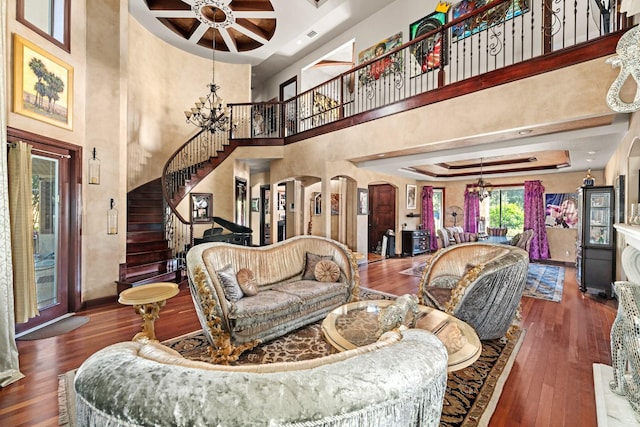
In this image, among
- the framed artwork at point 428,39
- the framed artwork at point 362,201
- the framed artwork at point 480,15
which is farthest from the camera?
the framed artwork at point 362,201

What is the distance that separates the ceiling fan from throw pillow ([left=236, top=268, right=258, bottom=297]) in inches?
334

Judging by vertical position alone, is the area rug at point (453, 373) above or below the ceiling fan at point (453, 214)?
below

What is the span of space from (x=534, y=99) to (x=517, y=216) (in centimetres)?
648

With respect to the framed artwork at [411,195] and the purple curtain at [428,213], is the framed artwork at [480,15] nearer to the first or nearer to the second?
the framed artwork at [411,195]

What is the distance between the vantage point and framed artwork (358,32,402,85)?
20.5 ft

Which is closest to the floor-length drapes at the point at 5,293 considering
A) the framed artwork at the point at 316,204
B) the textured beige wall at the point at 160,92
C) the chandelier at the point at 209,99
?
the chandelier at the point at 209,99

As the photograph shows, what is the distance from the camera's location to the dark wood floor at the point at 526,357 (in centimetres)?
186

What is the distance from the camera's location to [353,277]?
3.69 metres

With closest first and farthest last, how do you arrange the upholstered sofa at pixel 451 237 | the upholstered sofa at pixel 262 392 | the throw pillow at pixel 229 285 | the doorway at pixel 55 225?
the upholstered sofa at pixel 262 392 < the throw pillow at pixel 229 285 < the doorway at pixel 55 225 < the upholstered sofa at pixel 451 237

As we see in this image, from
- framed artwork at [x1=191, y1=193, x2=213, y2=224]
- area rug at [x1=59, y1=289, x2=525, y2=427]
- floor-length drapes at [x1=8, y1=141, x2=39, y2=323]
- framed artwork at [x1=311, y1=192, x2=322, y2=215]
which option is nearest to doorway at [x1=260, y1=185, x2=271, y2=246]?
framed artwork at [x1=311, y1=192, x2=322, y2=215]

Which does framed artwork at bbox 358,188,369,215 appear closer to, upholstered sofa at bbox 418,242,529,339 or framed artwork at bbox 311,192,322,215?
framed artwork at bbox 311,192,322,215

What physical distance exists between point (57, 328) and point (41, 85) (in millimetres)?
2748

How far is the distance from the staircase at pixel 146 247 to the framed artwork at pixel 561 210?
30.6 feet

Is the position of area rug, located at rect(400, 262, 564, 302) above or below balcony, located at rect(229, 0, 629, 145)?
below
